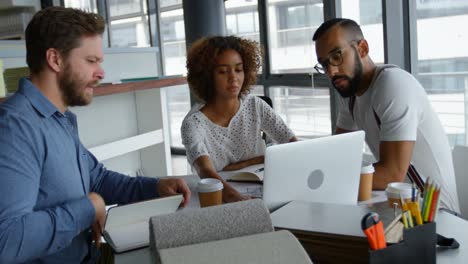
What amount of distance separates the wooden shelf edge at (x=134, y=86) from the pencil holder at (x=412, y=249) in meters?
2.21

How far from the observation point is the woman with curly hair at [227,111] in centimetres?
206

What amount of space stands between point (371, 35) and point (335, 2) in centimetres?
39

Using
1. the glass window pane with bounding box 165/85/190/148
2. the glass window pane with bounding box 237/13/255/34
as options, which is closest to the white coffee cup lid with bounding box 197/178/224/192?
the glass window pane with bounding box 237/13/255/34

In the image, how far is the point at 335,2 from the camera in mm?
3492

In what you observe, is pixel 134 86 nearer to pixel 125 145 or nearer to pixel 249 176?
pixel 125 145

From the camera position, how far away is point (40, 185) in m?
1.14

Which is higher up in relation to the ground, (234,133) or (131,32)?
(131,32)

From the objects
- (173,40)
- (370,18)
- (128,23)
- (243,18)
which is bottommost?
(370,18)

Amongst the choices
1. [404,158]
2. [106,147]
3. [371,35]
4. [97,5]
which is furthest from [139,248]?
[97,5]

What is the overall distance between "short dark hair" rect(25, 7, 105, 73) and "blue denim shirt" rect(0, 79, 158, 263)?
83 mm

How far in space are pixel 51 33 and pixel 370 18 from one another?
2.73 meters

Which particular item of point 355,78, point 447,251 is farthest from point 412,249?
point 355,78

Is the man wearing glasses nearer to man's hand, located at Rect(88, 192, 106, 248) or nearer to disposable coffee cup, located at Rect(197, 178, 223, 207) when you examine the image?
disposable coffee cup, located at Rect(197, 178, 223, 207)

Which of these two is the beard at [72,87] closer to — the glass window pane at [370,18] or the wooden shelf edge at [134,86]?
the wooden shelf edge at [134,86]
